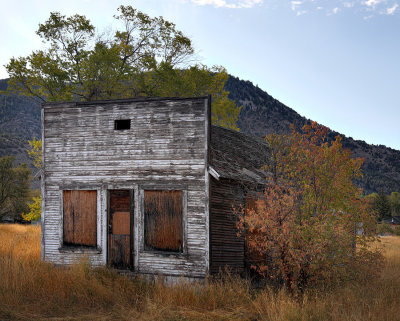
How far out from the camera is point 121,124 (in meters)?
12.9

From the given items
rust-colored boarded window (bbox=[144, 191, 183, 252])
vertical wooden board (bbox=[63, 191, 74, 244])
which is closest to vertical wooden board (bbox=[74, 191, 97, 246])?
vertical wooden board (bbox=[63, 191, 74, 244])

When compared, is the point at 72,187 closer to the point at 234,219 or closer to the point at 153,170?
the point at 153,170

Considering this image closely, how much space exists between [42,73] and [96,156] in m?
14.7

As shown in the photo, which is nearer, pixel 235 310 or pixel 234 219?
pixel 235 310

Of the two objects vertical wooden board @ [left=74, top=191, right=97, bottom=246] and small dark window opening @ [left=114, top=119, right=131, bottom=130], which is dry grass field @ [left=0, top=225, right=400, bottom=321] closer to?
vertical wooden board @ [left=74, top=191, right=97, bottom=246]

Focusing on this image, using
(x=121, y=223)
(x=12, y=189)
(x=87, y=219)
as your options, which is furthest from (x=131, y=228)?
(x=12, y=189)

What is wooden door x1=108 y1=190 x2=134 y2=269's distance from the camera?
12.3 metres

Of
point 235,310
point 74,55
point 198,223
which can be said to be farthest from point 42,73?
point 235,310

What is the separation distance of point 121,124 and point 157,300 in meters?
5.49

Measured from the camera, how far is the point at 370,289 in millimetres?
10734

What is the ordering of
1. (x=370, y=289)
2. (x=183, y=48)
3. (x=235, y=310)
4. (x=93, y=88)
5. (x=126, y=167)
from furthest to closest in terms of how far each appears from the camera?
(x=183, y=48)
(x=93, y=88)
(x=126, y=167)
(x=370, y=289)
(x=235, y=310)

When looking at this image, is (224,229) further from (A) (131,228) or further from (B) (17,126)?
(B) (17,126)

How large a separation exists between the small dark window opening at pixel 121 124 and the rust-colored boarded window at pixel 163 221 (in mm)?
2103

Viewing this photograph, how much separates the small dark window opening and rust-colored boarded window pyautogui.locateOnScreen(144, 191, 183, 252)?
6.90ft
